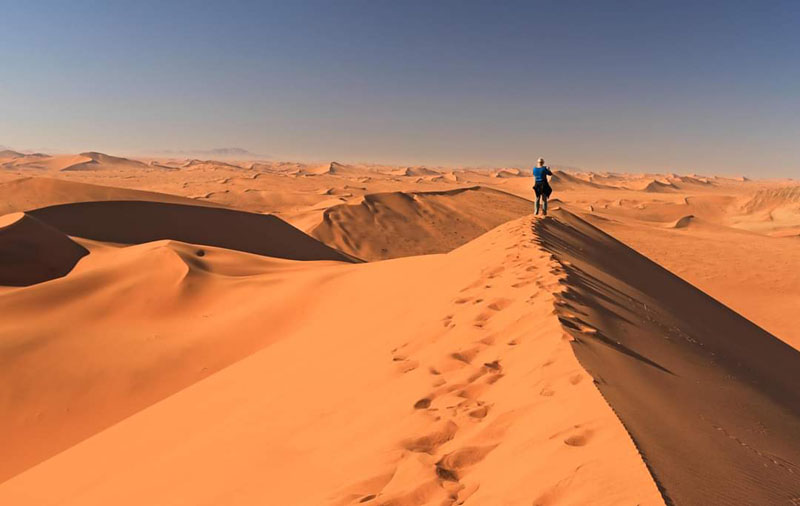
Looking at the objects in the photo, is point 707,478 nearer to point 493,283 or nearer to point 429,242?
point 493,283

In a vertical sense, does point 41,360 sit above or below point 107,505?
below

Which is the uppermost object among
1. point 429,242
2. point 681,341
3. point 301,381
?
point 681,341

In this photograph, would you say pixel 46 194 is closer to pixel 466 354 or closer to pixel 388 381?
pixel 388 381

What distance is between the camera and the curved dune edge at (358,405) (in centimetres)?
218

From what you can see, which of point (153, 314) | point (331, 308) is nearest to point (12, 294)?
point (153, 314)

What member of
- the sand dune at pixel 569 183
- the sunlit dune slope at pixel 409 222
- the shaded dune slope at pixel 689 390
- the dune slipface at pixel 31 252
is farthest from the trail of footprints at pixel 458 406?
the sand dune at pixel 569 183

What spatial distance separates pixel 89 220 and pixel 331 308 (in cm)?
1437

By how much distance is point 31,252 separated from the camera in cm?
1106

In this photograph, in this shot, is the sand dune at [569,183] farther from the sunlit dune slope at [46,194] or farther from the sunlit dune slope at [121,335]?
the sunlit dune slope at [121,335]

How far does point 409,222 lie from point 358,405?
27457mm

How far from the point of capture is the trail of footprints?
2156 mm

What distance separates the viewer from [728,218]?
45.3 metres

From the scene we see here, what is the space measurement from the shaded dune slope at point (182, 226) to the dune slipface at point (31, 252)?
4.51 m

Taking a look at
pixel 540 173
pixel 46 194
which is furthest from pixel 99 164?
pixel 540 173
